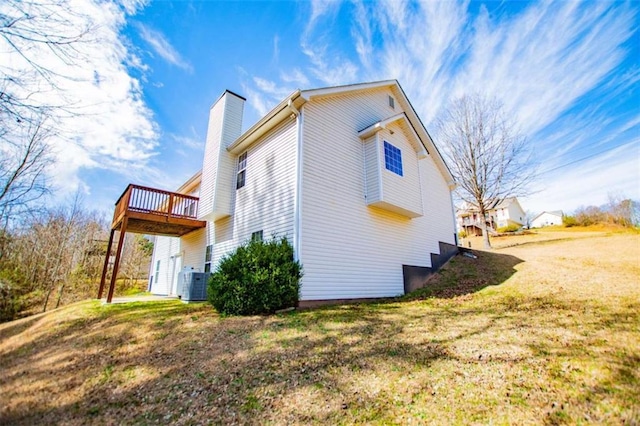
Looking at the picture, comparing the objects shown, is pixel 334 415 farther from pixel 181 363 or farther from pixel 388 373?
pixel 181 363

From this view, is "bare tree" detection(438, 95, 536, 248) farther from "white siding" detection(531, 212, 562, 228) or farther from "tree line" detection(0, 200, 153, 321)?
"white siding" detection(531, 212, 562, 228)

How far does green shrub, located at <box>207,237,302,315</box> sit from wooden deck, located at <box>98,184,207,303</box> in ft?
17.4

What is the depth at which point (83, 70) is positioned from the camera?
4.38 m

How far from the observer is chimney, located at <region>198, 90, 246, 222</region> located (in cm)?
1126

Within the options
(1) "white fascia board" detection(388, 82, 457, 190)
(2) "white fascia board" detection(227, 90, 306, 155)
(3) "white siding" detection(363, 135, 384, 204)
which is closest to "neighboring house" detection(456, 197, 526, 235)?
(1) "white fascia board" detection(388, 82, 457, 190)

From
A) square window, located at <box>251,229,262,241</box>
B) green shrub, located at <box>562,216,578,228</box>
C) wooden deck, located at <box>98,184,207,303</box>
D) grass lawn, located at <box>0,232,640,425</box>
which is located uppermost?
green shrub, located at <box>562,216,578,228</box>

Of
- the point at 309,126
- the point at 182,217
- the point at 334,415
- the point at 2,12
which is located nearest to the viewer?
the point at 334,415

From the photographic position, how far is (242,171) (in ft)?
37.4

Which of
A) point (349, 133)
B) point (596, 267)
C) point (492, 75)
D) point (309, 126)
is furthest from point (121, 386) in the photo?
point (492, 75)

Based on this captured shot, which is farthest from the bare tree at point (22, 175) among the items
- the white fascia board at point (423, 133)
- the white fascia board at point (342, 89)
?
the white fascia board at point (423, 133)

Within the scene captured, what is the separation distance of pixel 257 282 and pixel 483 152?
18.7 metres

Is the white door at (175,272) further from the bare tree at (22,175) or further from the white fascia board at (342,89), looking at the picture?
the white fascia board at (342,89)

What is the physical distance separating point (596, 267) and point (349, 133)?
968cm

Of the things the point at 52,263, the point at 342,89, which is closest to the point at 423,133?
the point at 342,89
